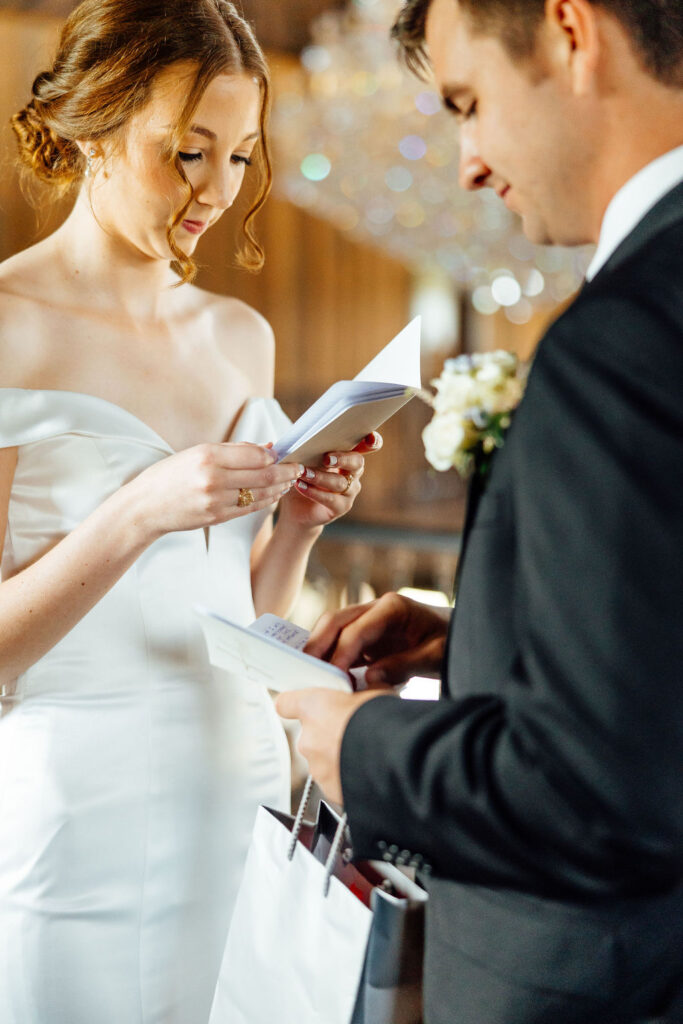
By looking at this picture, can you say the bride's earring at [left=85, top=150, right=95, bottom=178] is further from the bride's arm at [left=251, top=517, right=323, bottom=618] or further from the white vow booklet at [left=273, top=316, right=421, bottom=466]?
the bride's arm at [left=251, top=517, right=323, bottom=618]

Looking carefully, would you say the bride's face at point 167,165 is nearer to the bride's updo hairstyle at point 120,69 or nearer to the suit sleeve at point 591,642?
the bride's updo hairstyle at point 120,69

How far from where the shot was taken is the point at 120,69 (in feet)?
5.16

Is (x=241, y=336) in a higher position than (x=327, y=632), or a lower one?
higher

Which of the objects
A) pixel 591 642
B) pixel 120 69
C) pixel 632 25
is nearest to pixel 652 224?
pixel 632 25

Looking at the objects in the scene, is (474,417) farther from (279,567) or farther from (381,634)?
(279,567)

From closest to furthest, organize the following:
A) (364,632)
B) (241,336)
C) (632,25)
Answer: (632,25) < (364,632) < (241,336)

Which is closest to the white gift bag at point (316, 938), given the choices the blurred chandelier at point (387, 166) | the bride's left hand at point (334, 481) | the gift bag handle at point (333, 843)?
the gift bag handle at point (333, 843)

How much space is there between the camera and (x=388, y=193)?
21.8ft

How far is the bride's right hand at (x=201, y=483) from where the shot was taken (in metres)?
1.46

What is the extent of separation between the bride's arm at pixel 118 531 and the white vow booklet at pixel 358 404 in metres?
0.06

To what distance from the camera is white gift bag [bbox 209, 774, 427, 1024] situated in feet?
3.83

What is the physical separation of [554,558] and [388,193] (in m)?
6.19

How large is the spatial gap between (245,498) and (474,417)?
443 millimetres

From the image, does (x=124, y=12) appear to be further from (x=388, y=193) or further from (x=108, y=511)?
(x=388, y=193)
